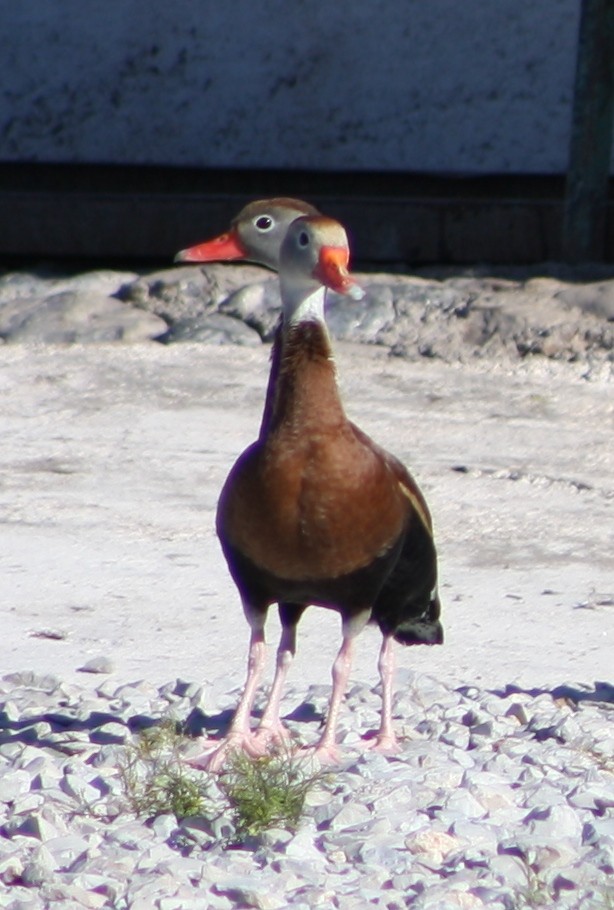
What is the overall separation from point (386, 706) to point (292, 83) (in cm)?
804

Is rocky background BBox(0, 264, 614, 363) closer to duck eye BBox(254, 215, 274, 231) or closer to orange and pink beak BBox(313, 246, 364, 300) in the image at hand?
duck eye BBox(254, 215, 274, 231)

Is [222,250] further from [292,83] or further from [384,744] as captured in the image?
[292,83]

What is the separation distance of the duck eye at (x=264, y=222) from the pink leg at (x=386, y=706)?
3.45ft

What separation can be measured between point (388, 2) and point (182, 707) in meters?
7.87

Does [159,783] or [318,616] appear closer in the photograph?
[159,783]

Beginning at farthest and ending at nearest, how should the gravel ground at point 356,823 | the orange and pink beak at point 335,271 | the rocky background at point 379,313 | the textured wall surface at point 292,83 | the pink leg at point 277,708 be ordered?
the textured wall surface at point 292,83 → the rocky background at point 379,313 → the pink leg at point 277,708 → the orange and pink beak at point 335,271 → the gravel ground at point 356,823

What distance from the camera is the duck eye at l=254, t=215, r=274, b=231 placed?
421 centimetres

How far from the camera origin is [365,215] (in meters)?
10.5

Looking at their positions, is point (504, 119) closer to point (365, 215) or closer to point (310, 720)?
point (365, 215)

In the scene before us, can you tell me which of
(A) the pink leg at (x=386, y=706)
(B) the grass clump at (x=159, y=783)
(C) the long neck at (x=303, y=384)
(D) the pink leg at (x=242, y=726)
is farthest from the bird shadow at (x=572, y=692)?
(C) the long neck at (x=303, y=384)

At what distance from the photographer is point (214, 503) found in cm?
670

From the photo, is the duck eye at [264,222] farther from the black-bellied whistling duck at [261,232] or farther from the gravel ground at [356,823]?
the gravel ground at [356,823]

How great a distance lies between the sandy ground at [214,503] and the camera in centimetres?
520

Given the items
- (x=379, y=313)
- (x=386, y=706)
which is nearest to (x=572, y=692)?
(x=386, y=706)
